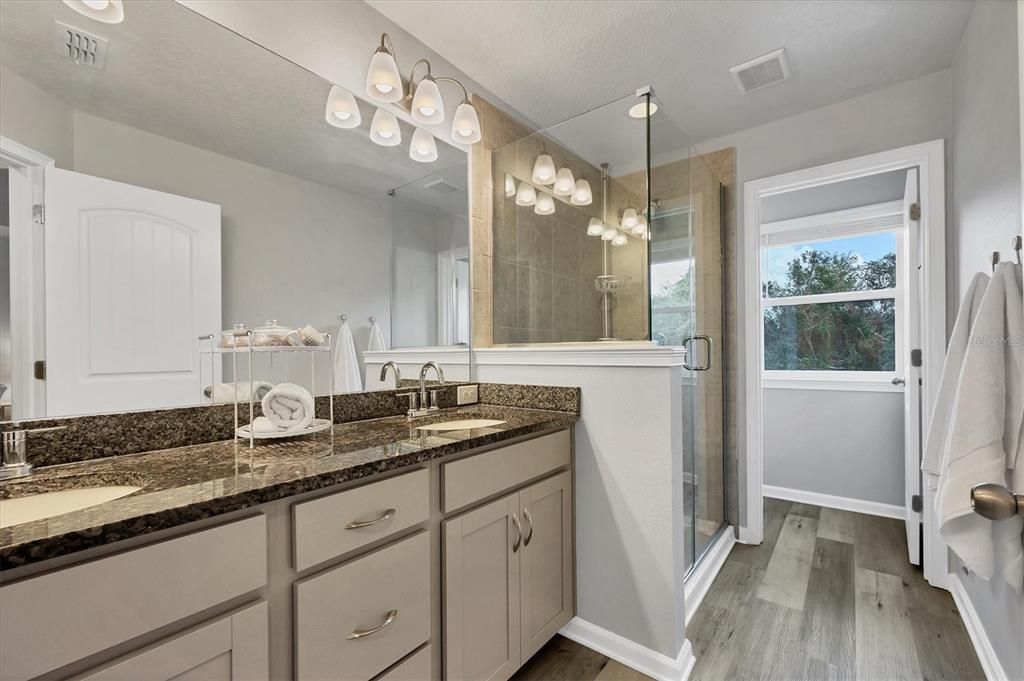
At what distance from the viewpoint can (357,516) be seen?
3.52ft

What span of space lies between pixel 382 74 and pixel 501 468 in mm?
1480

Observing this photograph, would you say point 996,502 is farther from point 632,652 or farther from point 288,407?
point 288,407

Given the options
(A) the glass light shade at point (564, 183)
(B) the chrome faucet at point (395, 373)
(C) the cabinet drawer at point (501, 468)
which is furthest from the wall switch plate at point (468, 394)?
(A) the glass light shade at point (564, 183)

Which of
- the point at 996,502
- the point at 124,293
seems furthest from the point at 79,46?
the point at 996,502

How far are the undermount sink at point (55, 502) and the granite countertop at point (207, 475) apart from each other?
25 mm

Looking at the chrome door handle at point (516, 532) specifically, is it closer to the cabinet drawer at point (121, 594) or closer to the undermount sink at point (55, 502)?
the cabinet drawer at point (121, 594)

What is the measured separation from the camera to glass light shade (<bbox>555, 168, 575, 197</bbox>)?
239 centimetres

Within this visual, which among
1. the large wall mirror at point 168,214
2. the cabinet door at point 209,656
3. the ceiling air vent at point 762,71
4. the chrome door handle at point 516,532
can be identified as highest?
the ceiling air vent at point 762,71

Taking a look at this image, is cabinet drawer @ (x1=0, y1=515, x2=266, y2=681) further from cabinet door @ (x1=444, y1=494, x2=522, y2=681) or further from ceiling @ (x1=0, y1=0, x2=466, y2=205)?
ceiling @ (x1=0, y1=0, x2=466, y2=205)

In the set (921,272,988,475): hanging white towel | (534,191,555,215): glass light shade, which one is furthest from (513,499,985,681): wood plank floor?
(534,191,555,215): glass light shade

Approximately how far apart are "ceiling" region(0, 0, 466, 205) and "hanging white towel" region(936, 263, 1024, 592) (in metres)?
1.90

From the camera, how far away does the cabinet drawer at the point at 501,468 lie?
1.32 metres

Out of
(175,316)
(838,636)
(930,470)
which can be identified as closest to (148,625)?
(175,316)

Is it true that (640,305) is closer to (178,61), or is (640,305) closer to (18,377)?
(178,61)
